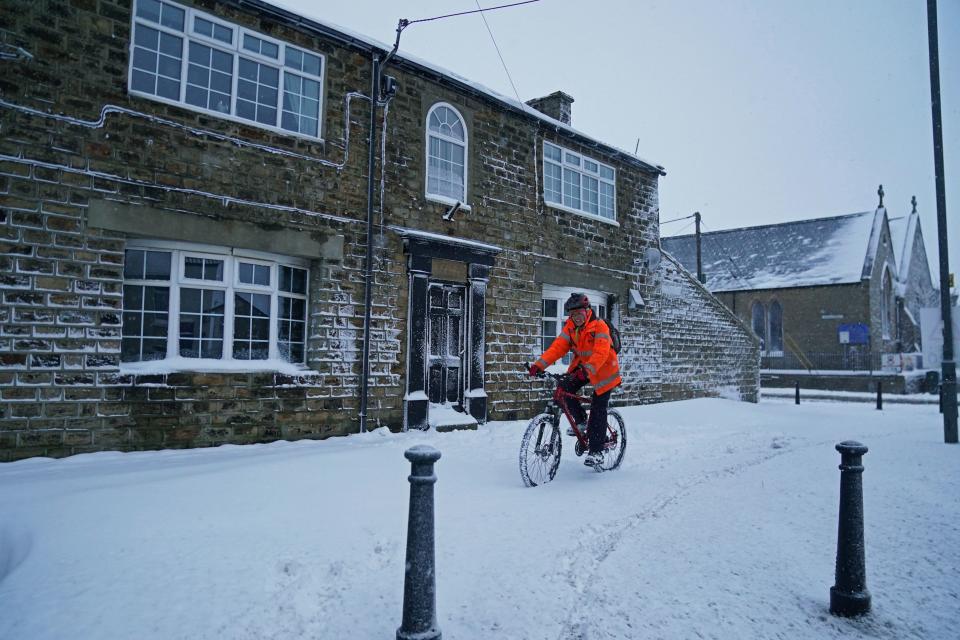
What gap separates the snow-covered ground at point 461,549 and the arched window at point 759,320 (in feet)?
88.1

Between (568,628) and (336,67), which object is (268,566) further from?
(336,67)

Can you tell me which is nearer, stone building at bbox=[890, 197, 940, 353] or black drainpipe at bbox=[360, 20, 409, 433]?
black drainpipe at bbox=[360, 20, 409, 433]

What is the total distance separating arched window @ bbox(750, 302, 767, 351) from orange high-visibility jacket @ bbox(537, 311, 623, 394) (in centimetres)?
2929

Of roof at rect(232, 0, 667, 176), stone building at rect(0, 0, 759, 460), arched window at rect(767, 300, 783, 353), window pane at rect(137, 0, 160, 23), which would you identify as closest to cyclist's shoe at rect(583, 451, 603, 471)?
stone building at rect(0, 0, 759, 460)

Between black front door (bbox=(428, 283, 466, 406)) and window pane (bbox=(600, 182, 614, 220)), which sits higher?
window pane (bbox=(600, 182, 614, 220))

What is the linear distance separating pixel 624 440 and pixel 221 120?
6803 mm

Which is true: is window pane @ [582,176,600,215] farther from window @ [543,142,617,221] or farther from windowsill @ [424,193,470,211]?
windowsill @ [424,193,470,211]

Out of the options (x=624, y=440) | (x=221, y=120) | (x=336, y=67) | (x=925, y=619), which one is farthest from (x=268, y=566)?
(x=336, y=67)

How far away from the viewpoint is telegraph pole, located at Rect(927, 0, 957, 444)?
10469mm

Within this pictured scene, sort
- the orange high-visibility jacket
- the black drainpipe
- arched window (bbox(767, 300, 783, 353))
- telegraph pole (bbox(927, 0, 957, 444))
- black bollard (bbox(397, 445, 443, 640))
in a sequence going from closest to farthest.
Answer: black bollard (bbox(397, 445, 443, 640)) → the orange high-visibility jacket → the black drainpipe → telegraph pole (bbox(927, 0, 957, 444)) → arched window (bbox(767, 300, 783, 353))

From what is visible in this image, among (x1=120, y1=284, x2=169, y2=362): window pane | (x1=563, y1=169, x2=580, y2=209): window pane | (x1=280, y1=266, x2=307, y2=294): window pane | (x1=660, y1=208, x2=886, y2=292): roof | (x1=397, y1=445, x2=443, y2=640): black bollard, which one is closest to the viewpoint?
(x1=397, y1=445, x2=443, y2=640): black bollard

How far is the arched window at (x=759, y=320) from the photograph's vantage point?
107 ft

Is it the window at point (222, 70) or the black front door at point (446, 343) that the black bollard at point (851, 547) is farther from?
the window at point (222, 70)

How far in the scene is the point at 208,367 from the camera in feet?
25.7
